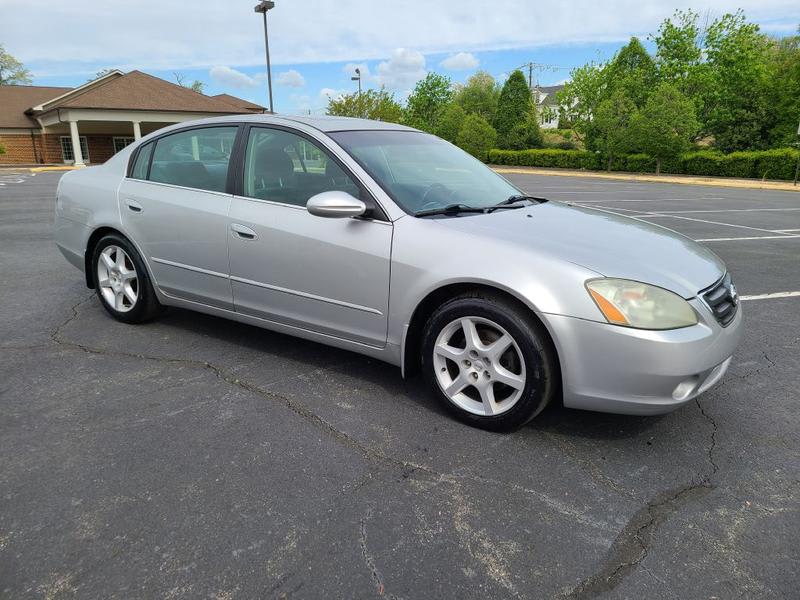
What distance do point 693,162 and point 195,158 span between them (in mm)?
33883

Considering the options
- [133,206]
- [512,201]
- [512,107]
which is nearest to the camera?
[512,201]

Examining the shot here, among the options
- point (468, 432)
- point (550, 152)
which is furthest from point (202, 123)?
point (550, 152)

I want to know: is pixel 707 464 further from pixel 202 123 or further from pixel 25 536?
pixel 202 123

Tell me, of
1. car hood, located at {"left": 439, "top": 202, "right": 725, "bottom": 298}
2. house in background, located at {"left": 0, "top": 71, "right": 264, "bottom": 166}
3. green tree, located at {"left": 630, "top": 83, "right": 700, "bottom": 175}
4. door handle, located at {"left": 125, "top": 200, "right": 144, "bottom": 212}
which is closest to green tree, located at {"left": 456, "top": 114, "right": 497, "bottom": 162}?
green tree, located at {"left": 630, "top": 83, "right": 700, "bottom": 175}

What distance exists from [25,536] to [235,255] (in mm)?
2007

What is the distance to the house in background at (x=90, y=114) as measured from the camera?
3247 cm

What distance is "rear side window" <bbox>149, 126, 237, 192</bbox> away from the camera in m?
4.06

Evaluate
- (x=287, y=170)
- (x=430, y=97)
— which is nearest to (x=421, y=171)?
(x=287, y=170)

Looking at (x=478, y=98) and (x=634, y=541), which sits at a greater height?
(x=478, y=98)

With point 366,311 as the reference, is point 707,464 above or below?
below

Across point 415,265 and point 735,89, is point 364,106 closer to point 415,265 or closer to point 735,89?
point 735,89

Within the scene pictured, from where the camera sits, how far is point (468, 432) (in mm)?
3127

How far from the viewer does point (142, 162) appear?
4.58 metres

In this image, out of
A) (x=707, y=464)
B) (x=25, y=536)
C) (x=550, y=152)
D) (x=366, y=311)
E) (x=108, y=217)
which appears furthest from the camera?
(x=550, y=152)
